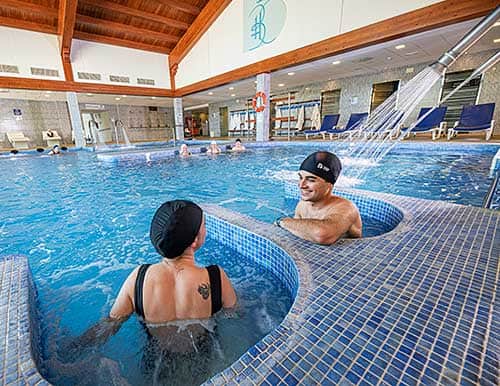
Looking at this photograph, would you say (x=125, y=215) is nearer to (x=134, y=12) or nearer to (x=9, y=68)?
(x=134, y=12)

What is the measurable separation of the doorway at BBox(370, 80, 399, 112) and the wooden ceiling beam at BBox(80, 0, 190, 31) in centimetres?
991

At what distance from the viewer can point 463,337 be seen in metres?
0.93

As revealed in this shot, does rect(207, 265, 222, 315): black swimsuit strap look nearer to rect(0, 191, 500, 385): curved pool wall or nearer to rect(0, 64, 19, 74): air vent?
rect(0, 191, 500, 385): curved pool wall

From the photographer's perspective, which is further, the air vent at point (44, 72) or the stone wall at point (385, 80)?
the air vent at point (44, 72)

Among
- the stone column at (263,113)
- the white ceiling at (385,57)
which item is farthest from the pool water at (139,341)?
the stone column at (263,113)

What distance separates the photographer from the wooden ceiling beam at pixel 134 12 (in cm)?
991

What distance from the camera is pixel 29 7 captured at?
31.2 feet

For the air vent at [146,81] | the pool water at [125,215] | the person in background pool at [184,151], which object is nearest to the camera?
the pool water at [125,215]

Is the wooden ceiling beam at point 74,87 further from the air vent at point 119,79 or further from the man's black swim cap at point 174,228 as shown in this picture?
the man's black swim cap at point 174,228

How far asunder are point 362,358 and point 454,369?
0.28m

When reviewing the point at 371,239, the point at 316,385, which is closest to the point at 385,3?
the point at 371,239

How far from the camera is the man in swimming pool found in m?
1.71

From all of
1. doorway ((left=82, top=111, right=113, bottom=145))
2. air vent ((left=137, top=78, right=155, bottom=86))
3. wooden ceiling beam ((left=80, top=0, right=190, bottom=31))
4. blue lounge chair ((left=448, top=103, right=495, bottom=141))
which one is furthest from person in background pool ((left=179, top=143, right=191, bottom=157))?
doorway ((left=82, top=111, right=113, bottom=145))

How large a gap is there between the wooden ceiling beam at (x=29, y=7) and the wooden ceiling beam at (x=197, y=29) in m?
5.57
